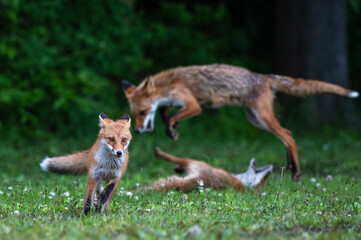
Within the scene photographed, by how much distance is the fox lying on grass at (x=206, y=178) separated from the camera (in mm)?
7199

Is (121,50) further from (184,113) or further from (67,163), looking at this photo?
(67,163)

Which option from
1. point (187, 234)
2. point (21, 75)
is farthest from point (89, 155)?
point (21, 75)

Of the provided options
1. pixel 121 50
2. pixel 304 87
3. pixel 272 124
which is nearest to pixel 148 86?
pixel 272 124

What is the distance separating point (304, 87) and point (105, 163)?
474 centimetres

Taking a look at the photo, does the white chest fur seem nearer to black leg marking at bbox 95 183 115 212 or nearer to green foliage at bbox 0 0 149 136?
black leg marking at bbox 95 183 115 212

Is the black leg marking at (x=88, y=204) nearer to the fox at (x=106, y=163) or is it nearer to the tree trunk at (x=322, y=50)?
the fox at (x=106, y=163)

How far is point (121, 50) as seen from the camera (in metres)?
13.6

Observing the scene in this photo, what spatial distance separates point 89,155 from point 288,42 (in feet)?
32.1

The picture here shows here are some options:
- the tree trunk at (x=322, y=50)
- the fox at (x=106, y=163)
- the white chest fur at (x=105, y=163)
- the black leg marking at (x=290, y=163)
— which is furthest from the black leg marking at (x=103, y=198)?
the tree trunk at (x=322, y=50)

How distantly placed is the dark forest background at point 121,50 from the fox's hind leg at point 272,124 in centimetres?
455

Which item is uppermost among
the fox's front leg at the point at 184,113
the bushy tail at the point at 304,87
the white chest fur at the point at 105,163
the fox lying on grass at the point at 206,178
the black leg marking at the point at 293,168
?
the white chest fur at the point at 105,163

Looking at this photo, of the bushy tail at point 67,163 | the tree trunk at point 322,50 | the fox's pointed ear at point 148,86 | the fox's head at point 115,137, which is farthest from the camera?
the tree trunk at point 322,50

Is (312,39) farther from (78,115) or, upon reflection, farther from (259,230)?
(259,230)

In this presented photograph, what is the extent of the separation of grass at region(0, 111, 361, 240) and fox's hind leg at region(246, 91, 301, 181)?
1.27ft
